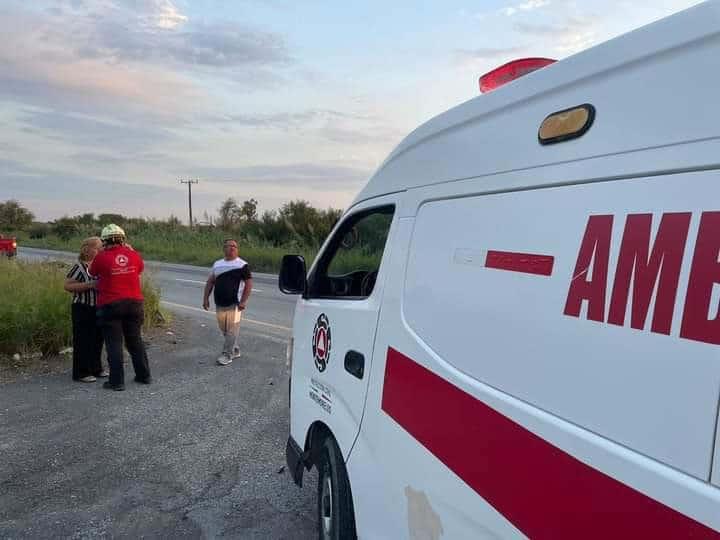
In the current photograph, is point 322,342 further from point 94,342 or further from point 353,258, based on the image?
point 94,342

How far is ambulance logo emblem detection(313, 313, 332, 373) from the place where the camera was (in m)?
3.09

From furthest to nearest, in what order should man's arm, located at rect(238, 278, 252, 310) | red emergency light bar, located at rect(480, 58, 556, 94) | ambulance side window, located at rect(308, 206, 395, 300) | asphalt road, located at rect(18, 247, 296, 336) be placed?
asphalt road, located at rect(18, 247, 296, 336), man's arm, located at rect(238, 278, 252, 310), ambulance side window, located at rect(308, 206, 395, 300), red emergency light bar, located at rect(480, 58, 556, 94)

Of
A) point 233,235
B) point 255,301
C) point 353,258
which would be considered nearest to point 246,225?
point 233,235

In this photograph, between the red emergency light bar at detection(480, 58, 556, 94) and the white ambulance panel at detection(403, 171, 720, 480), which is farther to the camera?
the red emergency light bar at detection(480, 58, 556, 94)

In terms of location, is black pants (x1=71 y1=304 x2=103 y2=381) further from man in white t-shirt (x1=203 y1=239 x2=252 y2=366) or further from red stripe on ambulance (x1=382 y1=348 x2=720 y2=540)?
red stripe on ambulance (x1=382 y1=348 x2=720 y2=540)

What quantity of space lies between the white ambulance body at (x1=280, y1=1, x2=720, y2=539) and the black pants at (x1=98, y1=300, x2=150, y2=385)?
183 inches

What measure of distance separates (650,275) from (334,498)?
6.86ft

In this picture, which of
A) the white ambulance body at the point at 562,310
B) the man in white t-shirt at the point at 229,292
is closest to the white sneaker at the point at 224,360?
the man in white t-shirt at the point at 229,292

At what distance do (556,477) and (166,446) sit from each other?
4124 millimetres

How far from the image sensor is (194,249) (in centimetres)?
3391

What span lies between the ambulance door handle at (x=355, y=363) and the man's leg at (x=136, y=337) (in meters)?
4.35

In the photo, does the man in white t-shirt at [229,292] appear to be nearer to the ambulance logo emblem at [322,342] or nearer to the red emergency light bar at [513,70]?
the ambulance logo emblem at [322,342]

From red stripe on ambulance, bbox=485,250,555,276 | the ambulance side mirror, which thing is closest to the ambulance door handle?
the ambulance side mirror

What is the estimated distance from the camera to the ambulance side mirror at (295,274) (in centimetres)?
358
